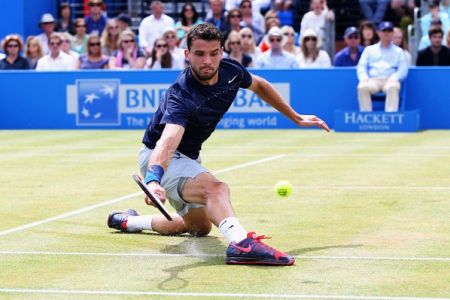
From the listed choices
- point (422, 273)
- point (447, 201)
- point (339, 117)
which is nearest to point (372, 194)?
point (447, 201)

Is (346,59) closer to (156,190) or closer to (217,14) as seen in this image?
(217,14)

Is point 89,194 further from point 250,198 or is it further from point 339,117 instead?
point 339,117

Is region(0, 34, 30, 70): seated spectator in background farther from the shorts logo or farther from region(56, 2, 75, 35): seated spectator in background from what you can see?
region(56, 2, 75, 35): seated spectator in background

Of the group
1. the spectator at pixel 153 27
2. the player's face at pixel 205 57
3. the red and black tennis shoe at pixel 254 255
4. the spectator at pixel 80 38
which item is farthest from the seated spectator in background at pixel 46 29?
the red and black tennis shoe at pixel 254 255

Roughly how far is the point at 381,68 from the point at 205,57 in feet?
43.8

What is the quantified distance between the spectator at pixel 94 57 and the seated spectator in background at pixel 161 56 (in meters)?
1.03

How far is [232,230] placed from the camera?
7.02 m

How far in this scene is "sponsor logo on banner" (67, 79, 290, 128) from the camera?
21.3m

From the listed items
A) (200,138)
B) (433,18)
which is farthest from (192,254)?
(433,18)

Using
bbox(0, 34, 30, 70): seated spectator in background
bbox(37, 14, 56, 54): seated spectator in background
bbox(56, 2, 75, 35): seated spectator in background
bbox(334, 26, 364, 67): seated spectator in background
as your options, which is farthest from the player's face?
bbox(56, 2, 75, 35): seated spectator in background

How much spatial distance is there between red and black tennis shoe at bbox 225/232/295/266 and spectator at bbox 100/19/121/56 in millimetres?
17246

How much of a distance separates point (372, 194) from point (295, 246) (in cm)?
311

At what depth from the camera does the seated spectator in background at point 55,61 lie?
2248cm

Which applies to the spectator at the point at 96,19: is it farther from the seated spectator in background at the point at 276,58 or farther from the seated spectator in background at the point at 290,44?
the seated spectator in background at the point at 276,58
